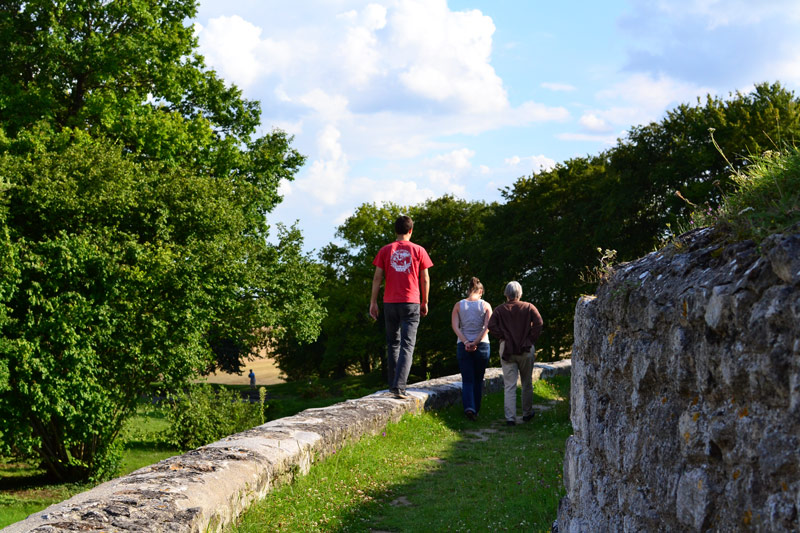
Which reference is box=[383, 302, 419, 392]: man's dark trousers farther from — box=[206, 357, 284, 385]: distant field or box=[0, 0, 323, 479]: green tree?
box=[206, 357, 284, 385]: distant field

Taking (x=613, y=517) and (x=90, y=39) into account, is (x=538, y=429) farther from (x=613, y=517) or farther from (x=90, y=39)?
(x=90, y=39)

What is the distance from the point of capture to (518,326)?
9.73 meters

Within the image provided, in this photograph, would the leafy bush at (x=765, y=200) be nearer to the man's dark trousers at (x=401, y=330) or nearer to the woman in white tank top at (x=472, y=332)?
the man's dark trousers at (x=401, y=330)

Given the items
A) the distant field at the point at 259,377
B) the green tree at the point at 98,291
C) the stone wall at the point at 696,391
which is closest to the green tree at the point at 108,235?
the green tree at the point at 98,291

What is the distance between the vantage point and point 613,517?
10.7 feet

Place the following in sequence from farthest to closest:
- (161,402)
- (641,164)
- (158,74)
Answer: (641,164) < (158,74) < (161,402)

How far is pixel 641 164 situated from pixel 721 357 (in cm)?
2540

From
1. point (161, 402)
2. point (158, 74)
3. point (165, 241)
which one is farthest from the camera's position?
point (158, 74)

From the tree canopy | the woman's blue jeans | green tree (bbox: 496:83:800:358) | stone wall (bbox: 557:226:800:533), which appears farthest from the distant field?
stone wall (bbox: 557:226:800:533)

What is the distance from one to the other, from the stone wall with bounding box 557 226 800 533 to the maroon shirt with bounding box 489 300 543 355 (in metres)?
5.93

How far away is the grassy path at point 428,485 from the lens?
527cm

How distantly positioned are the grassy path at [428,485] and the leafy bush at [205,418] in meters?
9.13

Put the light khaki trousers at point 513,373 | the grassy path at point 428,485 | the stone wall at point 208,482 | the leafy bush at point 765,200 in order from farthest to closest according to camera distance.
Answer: the light khaki trousers at point 513,373 < the grassy path at point 428,485 < the stone wall at point 208,482 < the leafy bush at point 765,200

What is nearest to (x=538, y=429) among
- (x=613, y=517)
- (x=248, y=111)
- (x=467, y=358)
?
(x=467, y=358)
